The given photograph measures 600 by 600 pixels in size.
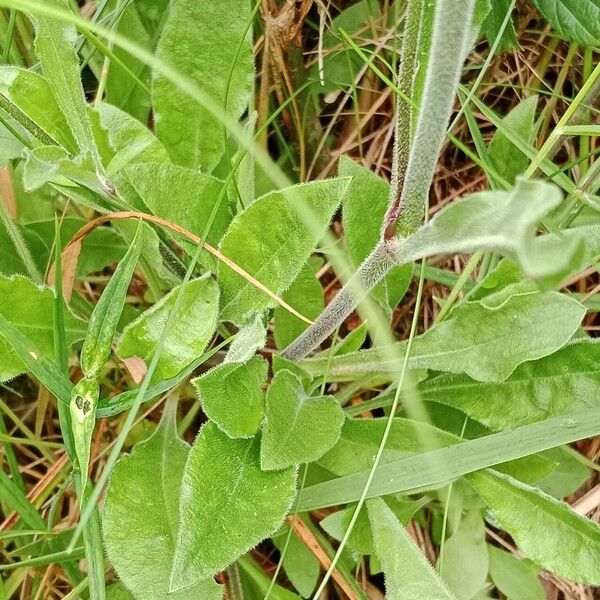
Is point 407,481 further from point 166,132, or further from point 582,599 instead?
point 166,132

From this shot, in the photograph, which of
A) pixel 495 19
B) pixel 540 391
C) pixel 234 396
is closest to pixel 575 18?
pixel 495 19

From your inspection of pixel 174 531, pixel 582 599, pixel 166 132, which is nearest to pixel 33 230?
pixel 166 132

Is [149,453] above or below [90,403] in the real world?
below

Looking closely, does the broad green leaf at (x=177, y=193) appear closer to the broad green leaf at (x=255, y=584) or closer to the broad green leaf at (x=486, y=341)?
the broad green leaf at (x=486, y=341)

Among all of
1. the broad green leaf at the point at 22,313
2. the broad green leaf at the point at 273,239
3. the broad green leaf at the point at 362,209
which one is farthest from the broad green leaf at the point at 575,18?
the broad green leaf at the point at 22,313

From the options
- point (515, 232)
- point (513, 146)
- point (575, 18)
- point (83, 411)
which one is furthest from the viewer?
point (513, 146)

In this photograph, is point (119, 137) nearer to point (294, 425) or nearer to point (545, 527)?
point (294, 425)

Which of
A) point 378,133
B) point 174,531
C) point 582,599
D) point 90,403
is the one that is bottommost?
point 582,599

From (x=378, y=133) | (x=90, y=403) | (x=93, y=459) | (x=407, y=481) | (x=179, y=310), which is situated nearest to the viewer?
(x=90, y=403)
